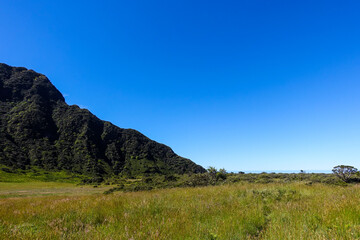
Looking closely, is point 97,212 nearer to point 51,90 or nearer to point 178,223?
point 178,223

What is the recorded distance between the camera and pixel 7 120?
121 meters

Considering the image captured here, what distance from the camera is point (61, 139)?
412ft

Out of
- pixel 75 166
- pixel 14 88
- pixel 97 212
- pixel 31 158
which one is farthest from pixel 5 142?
pixel 97 212

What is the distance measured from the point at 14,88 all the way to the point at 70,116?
5161 cm

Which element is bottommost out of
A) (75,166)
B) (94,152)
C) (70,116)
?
(75,166)

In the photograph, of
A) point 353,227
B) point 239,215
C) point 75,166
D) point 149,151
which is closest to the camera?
point 353,227

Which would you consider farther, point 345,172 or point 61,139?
point 61,139

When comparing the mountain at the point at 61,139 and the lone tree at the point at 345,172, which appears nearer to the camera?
the lone tree at the point at 345,172

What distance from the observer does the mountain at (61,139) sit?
103m

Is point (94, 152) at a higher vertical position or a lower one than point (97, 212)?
higher

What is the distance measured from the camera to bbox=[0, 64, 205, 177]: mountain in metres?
103

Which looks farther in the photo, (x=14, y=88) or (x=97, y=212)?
(x=14, y=88)

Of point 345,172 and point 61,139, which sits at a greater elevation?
point 61,139

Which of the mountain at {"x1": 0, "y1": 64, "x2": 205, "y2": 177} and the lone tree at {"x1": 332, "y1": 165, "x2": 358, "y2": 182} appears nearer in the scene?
the lone tree at {"x1": 332, "y1": 165, "x2": 358, "y2": 182}
